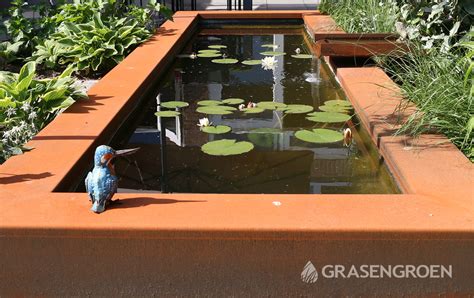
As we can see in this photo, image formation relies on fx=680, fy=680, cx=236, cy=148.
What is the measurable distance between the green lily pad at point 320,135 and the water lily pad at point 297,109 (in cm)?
40

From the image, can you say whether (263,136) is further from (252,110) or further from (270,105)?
(270,105)

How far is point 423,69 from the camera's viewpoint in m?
3.54

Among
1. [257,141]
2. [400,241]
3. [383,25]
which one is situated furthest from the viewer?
Answer: [383,25]

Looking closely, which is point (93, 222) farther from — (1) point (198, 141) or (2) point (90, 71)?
(2) point (90, 71)

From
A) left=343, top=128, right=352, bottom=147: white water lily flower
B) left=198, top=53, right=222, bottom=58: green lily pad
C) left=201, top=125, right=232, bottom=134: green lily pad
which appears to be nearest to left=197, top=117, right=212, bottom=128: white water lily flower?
left=201, top=125, right=232, bottom=134: green lily pad

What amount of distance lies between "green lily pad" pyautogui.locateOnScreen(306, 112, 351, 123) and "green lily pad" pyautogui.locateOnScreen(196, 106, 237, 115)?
47 cm

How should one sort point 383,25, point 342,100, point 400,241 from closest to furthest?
point 400,241 < point 342,100 < point 383,25

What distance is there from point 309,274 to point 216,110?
1.98 m

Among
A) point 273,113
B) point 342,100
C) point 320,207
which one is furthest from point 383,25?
point 320,207

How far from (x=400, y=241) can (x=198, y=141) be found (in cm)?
155

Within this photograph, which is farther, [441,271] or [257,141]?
[257,141]

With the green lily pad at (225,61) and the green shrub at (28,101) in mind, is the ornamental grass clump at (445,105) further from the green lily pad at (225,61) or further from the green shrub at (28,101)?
the green lily pad at (225,61)

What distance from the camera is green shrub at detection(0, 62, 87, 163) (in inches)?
130

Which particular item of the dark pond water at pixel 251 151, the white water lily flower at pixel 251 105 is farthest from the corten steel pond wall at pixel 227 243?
the white water lily flower at pixel 251 105
